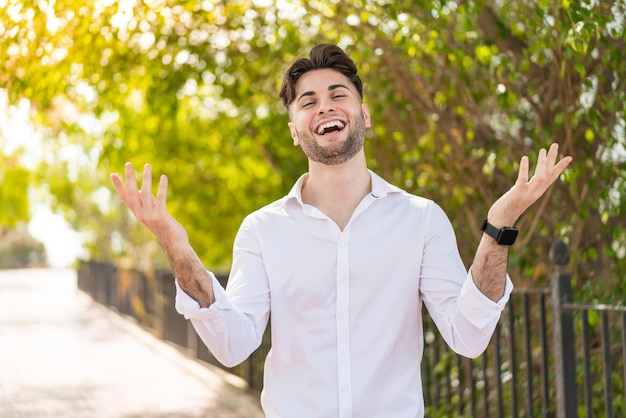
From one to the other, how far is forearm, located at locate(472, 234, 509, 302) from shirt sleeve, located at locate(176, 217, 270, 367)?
2.07 feet

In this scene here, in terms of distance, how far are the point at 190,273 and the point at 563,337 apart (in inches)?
112

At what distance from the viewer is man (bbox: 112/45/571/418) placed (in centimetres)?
261

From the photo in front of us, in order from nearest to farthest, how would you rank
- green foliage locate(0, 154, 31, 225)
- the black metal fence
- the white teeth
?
the white teeth, the black metal fence, green foliage locate(0, 154, 31, 225)

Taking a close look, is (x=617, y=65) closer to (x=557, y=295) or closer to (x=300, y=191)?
(x=557, y=295)

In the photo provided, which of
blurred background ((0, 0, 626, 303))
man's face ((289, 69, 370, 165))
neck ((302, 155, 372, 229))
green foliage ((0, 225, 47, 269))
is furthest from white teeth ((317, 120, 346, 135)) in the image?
green foliage ((0, 225, 47, 269))

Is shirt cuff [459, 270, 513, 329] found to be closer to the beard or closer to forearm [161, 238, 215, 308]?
the beard

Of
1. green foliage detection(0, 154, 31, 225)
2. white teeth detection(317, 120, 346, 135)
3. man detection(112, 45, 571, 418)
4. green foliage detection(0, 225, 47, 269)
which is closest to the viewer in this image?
man detection(112, 45, 571, 418)

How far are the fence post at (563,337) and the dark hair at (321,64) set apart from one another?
231 centimetres

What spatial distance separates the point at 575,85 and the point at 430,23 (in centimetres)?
93

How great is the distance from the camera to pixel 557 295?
4855mm

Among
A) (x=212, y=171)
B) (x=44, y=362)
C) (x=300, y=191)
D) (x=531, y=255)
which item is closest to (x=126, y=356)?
(x=44, y=362)

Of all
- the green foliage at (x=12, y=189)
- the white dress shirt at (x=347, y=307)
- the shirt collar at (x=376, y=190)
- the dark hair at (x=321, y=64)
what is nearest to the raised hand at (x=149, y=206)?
the white dress shirt at (x=347, y=307)

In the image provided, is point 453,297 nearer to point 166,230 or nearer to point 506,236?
point 506,236

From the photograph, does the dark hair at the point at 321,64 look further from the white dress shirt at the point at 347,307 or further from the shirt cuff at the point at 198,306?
the shirt cuff at the point at 198,306
